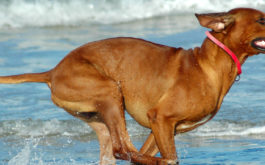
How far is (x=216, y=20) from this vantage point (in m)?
5.11

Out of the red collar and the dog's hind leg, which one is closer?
the red collar

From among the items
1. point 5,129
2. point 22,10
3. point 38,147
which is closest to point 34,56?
point 5,129

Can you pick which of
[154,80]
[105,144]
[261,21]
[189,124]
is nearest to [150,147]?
A: [105,144]

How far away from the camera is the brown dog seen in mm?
5145

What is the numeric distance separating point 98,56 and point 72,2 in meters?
14.4

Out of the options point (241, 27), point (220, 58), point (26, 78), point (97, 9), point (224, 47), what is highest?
point (241, 27)

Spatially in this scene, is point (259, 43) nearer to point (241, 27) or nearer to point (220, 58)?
point (241, 27)

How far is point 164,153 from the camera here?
523 cm

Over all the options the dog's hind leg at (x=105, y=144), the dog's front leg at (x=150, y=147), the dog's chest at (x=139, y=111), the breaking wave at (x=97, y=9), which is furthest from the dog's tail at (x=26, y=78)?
the breaking wave at (x=97, y=9)

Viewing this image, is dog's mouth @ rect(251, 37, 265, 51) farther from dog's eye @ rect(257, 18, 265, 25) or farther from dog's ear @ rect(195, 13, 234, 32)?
dog's ear @ rect(195, 13, 234, 32)

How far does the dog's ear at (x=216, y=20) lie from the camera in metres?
5.10

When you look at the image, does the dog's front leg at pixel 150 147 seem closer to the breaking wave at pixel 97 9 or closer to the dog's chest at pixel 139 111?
the dog's chest at pixel 139 111

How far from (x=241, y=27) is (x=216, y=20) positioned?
23 cm

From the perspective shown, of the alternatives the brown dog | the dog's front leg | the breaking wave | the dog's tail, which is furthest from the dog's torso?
the breaking wave
